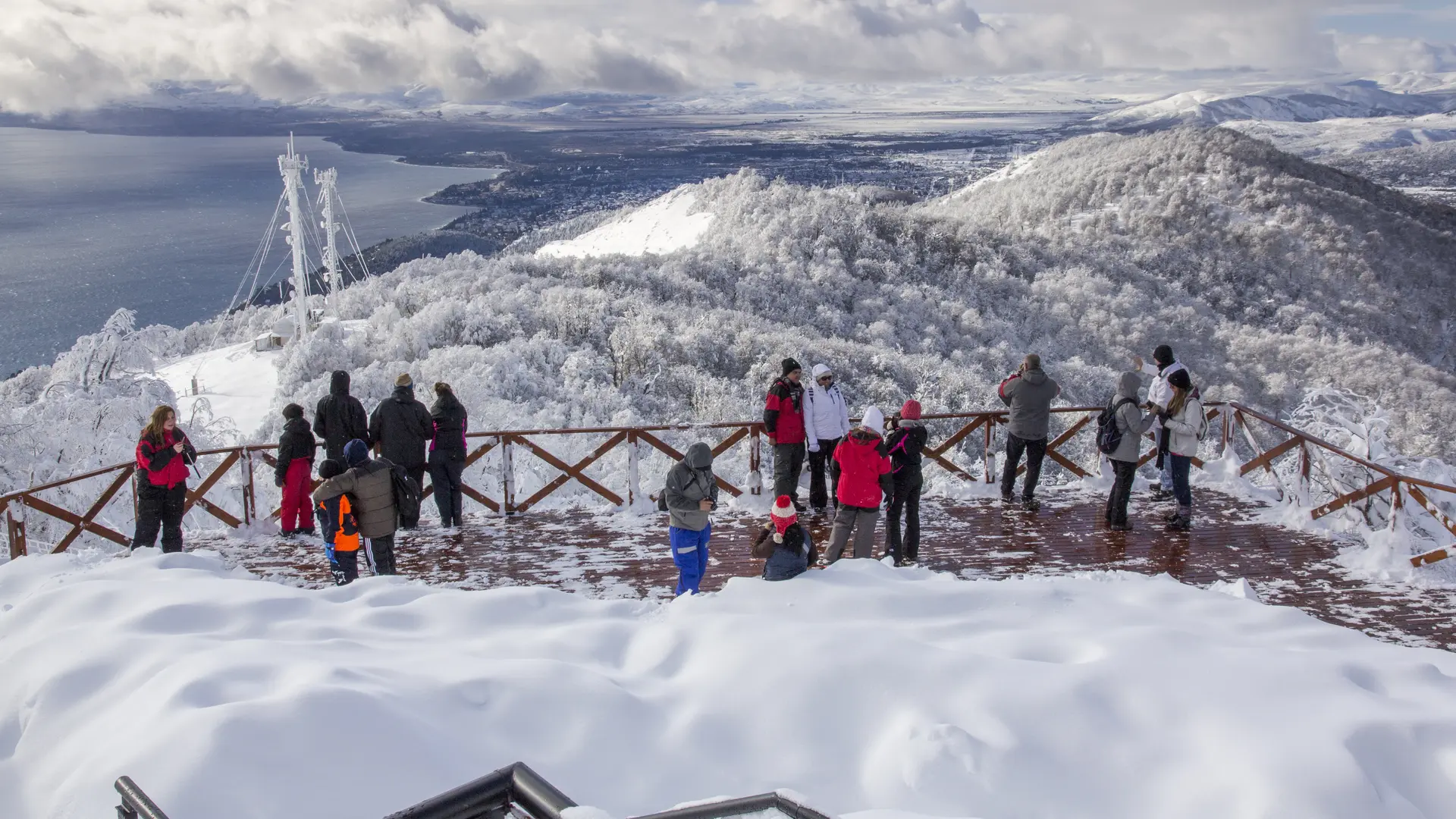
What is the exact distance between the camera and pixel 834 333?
47.7 m

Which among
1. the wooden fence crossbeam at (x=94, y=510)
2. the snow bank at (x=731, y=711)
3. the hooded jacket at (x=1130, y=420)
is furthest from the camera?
the wooden fence crossbeam at (x=94, y=510)

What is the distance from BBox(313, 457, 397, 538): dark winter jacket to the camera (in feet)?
21.6

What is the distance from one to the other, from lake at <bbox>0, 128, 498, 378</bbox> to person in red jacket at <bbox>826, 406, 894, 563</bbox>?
5633 cm

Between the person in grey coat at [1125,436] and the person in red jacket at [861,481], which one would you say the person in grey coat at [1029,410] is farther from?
the person in red jacket at [861,481]

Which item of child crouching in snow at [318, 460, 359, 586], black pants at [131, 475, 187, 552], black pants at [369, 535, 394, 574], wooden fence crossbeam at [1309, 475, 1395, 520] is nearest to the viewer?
child crouching in snow at [318, 460, 359, 586]

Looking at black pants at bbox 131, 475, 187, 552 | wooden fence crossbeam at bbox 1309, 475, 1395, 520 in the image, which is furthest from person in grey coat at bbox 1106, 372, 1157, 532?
black pants at bbox 131, 475, 187, 552

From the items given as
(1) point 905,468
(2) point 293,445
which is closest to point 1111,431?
(1) point 905,468

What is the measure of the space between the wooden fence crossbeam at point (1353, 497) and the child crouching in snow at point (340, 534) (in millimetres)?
8079

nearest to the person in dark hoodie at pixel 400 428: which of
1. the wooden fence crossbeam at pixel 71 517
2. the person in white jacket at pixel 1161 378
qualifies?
the wooden fence crossbeam at pixel 71 517

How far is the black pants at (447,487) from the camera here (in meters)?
8.51

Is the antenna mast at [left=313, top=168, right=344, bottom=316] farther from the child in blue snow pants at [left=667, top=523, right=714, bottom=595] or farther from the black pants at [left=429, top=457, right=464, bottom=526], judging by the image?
the child in blue snow pants at [left=667, top=523, right=714, bottom=595]

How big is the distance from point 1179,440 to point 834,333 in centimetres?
3981

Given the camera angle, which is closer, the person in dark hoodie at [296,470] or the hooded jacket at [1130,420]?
the hooded jacket at [1130,420]

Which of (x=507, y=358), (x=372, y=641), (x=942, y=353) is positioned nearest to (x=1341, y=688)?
(x=372, y=641)
